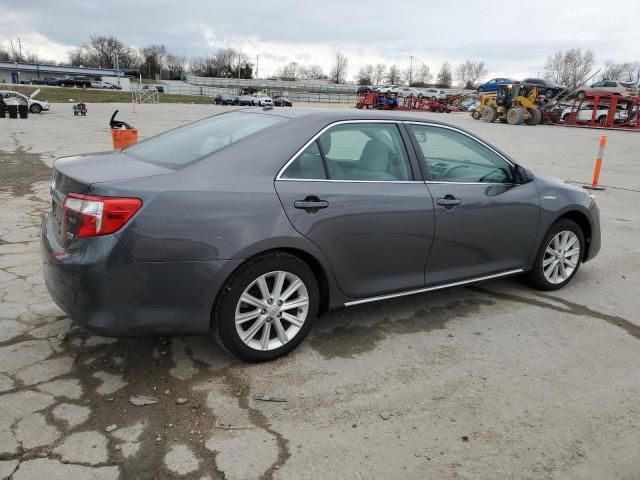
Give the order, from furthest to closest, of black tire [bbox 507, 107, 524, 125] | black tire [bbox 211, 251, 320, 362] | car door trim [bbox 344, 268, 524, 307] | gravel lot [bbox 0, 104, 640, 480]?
black tire [bbox 507, 107, 524, 125] < car door trim [bbox 344, 268, 524, 307] < black tire [bbox 211, 251, 320, 362] < gravel lot [bbox 0, 104, 640, 480]

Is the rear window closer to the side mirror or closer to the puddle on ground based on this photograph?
the puddle on ground

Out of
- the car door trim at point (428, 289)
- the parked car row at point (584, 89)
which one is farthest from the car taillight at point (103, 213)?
the parked car row at point (584, 89)

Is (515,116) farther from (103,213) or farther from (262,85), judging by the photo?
(262,85)

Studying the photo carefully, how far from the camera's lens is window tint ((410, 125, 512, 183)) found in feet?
12.9

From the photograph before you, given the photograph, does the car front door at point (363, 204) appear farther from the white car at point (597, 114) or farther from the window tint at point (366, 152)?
the white car at point (597, 114)

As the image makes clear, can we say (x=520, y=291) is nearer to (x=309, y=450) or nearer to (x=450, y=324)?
(x=450, y=324)

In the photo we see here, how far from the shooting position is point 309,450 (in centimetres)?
255

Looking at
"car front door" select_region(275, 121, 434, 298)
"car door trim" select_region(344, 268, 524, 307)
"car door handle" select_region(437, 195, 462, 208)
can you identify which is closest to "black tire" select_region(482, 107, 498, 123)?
"car door trim" select_region(344, 268, 524, 307)

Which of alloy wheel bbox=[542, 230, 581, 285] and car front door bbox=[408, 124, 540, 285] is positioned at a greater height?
car front door bbox=[408, 124, 540, 285]

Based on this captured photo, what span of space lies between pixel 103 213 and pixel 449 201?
2385mm

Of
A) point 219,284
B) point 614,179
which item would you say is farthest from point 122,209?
point 614,179

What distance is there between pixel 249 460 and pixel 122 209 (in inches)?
56.2

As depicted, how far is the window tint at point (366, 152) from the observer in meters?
3.51

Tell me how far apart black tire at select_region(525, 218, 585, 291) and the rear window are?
2.68 m
